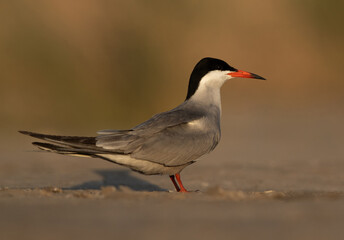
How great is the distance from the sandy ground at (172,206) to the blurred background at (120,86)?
1.13 feet

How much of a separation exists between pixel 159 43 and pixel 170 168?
5641 mm

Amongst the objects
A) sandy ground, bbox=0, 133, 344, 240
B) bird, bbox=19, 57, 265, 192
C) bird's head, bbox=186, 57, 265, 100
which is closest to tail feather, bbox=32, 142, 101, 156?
bird, bbox=19, 57, 265, 192

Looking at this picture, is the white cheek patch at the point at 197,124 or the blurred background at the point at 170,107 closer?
the blurred background at the point at 170,107

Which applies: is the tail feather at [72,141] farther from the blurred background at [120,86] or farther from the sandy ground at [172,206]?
the blurred background at [120,86]

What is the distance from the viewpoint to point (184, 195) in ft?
15.2

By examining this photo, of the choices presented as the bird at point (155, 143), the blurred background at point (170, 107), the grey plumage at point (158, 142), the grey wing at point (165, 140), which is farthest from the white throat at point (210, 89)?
the blurred background at point (170, 107)

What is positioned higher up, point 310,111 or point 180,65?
point 180,65


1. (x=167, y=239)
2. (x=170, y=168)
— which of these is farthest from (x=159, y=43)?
(x=167, y=239)

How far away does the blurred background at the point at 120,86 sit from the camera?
870 cm

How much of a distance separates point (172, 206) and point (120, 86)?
5445 mm

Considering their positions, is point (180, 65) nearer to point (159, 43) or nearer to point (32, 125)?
point (159, 43)

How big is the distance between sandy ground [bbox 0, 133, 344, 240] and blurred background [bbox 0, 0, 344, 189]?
346mm

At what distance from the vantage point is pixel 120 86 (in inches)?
373

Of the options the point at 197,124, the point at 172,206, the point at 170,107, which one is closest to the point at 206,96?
the point at 197,124
